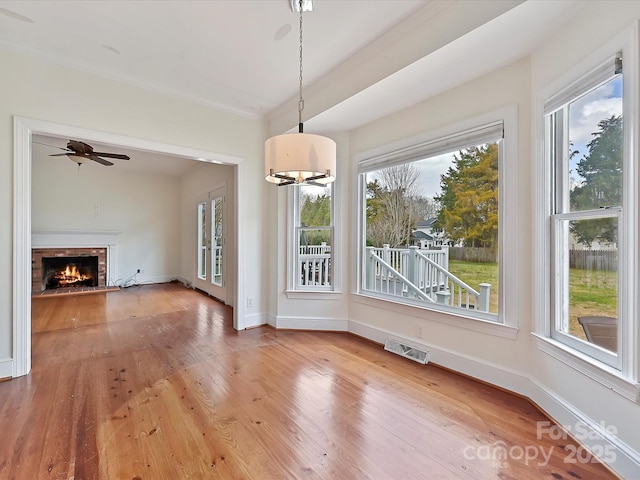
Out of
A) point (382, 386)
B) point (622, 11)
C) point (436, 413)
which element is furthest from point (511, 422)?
point (622, 11)

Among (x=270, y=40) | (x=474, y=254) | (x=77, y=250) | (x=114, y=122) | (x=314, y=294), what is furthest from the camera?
(x=77, y=250)

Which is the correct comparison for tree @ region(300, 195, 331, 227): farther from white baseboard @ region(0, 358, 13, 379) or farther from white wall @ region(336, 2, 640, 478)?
white baseboard @ region(0, 358, 13, 379)

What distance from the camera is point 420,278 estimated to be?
314 cm

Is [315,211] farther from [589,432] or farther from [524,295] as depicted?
[589,432]

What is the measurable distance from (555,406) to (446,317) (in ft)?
3.14

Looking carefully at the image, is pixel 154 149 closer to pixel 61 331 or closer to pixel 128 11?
pixel 128 11

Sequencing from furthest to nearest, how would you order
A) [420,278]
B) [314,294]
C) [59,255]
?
[59,255] → [314,294] → [420,278]

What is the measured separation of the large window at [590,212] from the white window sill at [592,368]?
0.20 ft

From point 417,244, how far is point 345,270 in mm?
1017

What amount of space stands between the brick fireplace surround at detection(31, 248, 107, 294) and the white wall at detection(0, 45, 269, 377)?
4.86 metres

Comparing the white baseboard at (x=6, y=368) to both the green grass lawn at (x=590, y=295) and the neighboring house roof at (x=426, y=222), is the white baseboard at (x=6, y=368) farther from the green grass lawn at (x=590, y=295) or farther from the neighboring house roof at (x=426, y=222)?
the green grass lawn at (x=590, y=295)

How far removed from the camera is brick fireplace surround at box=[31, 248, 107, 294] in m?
6.13

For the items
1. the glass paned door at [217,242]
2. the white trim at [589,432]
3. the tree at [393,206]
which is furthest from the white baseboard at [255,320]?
the white trim at [589,432]

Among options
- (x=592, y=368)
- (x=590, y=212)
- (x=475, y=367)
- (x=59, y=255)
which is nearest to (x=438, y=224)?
(x=590, y=212)
